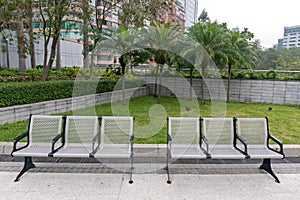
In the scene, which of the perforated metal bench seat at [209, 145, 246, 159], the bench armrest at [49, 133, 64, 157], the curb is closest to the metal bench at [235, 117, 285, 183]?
the perforated metal bench seat at [209, 145, 246, 159]

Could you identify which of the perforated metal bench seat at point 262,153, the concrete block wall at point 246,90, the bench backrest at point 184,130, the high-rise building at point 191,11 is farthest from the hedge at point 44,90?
the high-rise building at point 191,11

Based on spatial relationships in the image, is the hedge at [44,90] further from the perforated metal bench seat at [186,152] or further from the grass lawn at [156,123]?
the perforated metal bench seat at [186,152]

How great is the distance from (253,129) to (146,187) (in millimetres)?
2180

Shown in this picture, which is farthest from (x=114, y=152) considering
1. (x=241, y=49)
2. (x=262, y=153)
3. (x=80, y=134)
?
(x=241, y=49)

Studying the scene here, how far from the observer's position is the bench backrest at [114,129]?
12.7ft

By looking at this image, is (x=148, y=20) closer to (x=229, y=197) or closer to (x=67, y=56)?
(x=229, y=197)

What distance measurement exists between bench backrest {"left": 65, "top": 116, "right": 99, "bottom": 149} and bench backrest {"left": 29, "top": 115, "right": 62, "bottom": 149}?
180mm

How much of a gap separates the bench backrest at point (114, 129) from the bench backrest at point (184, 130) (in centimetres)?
73

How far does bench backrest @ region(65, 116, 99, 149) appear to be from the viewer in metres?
3.86

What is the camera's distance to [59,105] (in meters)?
6.78

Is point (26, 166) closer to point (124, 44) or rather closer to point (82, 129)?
point (82, 129)

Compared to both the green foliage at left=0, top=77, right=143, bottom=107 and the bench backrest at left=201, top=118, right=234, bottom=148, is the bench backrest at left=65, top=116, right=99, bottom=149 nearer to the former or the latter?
the bench backrest at left=201, top=118, right=234, bottom=148

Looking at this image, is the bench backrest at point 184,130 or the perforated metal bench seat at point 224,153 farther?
the bench backrest at point 184,130

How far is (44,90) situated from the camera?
21.7 ft
